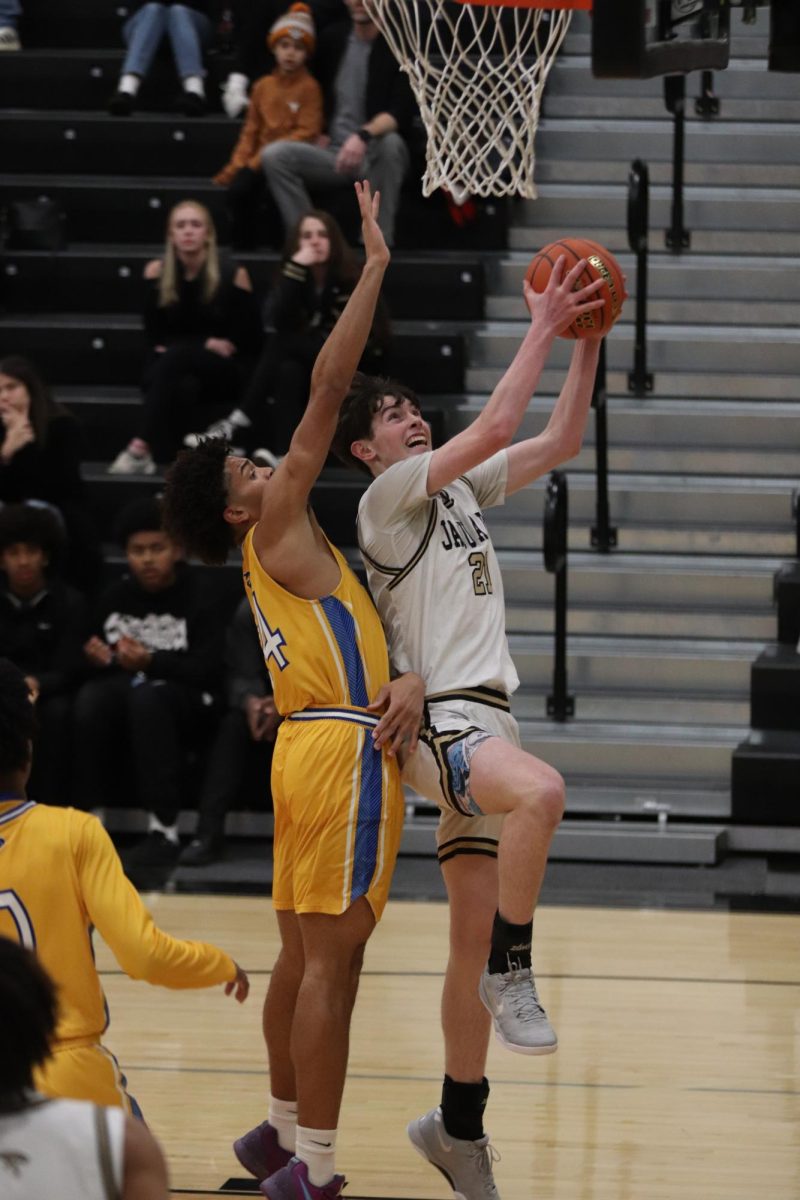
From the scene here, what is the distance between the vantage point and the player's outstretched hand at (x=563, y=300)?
14.3 feet

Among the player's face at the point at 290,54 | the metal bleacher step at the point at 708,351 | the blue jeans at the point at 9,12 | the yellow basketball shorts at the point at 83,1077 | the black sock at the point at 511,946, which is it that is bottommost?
the black sock at the point at 511,946

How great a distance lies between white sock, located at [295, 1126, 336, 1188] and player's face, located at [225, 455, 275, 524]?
1.41m

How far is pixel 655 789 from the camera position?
7.91 metres

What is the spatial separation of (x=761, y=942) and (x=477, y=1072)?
2313mm

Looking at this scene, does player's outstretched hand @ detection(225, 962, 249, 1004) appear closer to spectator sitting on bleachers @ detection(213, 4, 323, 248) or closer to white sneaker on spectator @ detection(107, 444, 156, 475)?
white sneaker on spectator @ detection(107, 444, 156, 475)

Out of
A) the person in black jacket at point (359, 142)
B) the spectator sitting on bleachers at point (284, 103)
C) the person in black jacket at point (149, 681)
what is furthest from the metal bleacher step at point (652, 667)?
the spectator sitting on bleachers at point (284, 103)

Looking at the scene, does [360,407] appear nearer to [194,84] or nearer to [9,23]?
[194,84]

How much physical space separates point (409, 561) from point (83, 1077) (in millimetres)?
1593

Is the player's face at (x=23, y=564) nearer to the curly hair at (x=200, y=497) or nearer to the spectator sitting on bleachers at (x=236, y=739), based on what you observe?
the spectator sitting on bleachers at (x=236, y=739)

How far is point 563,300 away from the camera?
14.3ft

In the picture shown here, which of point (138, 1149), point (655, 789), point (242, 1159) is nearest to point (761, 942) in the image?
point (655, 789)

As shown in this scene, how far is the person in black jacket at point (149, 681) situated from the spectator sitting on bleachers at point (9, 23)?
4814mm

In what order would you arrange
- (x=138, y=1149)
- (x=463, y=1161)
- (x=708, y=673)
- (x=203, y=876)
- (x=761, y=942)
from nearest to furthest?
(x=138, y=1149)
(x=463, y=1161)
(x=761, y=942)
(x=203, y=876)
(x=708, y=673)

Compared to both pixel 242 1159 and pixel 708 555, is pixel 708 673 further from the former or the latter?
pixel 242 1159
